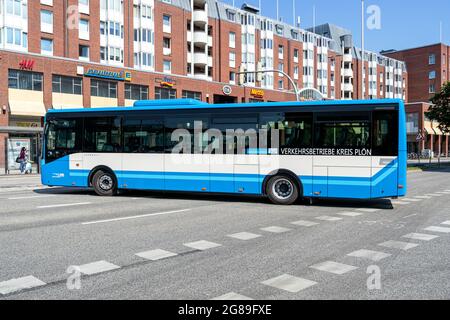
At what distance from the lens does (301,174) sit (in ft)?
36.7

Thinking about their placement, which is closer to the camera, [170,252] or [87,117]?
[170,252]

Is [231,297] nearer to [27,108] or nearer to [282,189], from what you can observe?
[282,189]

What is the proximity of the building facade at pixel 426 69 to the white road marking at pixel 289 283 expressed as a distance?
94410 millimetres

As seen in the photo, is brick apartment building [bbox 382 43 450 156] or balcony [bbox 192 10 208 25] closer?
balcony [bbox 192 10 208 25]

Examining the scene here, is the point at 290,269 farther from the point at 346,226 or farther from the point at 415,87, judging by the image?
the point at 415,87

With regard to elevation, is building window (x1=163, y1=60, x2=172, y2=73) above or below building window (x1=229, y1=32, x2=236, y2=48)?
below

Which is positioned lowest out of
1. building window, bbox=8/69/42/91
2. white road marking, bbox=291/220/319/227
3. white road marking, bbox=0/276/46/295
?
white road marking, bbox=291/220/319/227

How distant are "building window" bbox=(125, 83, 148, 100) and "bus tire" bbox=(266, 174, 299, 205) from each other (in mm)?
33456

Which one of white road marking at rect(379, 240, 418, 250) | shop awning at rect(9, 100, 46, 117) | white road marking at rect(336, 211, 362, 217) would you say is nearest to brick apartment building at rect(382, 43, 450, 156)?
shop awning at rect(9, 100, 46, 117)

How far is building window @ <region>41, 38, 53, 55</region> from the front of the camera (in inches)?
1508

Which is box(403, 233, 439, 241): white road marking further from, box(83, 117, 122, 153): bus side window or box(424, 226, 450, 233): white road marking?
box(83, 117, 122, 153): bus side window

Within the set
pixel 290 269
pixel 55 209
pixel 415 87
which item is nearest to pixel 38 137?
pixel 55 209

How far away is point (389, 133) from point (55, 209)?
9057 mm
